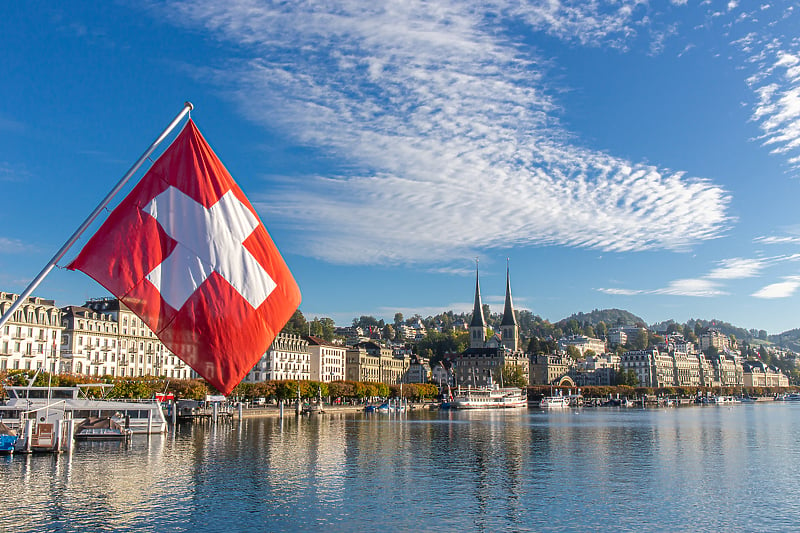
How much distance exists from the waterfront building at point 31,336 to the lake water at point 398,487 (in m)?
35.6

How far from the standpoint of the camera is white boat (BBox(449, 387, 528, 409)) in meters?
153

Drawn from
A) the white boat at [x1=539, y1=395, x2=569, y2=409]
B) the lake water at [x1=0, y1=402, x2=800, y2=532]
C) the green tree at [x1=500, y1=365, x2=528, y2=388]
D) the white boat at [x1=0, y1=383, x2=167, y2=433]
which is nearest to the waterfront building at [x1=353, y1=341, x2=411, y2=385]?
the green tree at [x1=500, y1=365, x2=528, y2=388]

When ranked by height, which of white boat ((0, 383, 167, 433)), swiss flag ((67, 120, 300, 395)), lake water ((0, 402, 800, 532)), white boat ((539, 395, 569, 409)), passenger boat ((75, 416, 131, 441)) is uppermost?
swiss flag ((67, 120, 300, 395))

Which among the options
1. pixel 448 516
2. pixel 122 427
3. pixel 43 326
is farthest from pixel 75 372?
pixel 448 516

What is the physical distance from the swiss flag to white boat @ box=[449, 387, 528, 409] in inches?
5538

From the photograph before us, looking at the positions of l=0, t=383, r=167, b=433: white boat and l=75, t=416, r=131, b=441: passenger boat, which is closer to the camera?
l=0, t=383, r=167, b=433: white boat

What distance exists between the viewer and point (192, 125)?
13.5 m

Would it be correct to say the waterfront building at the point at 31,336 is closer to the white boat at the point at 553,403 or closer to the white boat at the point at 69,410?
the white boat at the point at 69,410

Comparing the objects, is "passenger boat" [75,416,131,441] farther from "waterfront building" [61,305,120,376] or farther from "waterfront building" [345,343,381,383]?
"waterfront building" [345,343,381,383]

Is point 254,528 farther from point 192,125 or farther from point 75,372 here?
point 75,372

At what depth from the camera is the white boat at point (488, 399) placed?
15262 centimetres

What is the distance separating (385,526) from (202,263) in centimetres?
1733

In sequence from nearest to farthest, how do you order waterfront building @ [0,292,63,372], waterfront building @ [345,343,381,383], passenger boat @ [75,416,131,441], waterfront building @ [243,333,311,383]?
passenger boat @ [75,416,131,441]
waterfront building @ [0,292,63,372]
waterfront building @ [243,333,311,383]
waterfront building @ [345,343,381,383]

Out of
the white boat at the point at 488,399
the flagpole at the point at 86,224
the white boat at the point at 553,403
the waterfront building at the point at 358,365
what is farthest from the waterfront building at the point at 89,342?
the white boat at the point at 553,403
